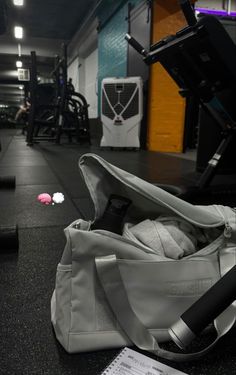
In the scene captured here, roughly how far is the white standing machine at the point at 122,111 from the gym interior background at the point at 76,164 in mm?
176

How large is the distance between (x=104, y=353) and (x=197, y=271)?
0.22 meters

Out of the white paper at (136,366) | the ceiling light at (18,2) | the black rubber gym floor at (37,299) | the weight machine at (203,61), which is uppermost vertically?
the ceiling light at (18,2)

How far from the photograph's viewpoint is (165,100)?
14.4 ft

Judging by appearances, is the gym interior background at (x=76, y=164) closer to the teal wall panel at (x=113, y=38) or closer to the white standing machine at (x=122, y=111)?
the teal wall panel at (x=113, y=38)

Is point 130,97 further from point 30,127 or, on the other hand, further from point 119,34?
point 119,34

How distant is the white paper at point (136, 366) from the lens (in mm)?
525

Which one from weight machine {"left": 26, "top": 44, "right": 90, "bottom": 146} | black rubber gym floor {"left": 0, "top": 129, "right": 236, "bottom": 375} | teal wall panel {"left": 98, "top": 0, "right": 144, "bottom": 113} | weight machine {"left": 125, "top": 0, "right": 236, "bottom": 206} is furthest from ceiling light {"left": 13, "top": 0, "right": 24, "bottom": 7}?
black rubber gym floor {"left": 0, "top": 129, "right": 236, "bottom": 375}

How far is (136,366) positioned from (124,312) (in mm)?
84

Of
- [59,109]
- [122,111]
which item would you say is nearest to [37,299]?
[122,111]

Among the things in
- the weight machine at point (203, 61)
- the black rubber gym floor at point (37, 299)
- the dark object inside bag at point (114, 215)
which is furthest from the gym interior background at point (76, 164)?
the dark object inside bag at point (114, 215)

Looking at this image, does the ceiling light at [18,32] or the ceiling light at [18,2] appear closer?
the ceiling light at [18,2]

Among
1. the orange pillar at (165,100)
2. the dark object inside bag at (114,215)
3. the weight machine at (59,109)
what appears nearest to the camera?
the dark object inside bag at (114,215)

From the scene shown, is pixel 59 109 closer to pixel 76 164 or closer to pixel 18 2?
pixel 76 164

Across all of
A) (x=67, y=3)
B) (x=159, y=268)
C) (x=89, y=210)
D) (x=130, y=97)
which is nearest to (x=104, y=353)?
(x=159, y=268)
